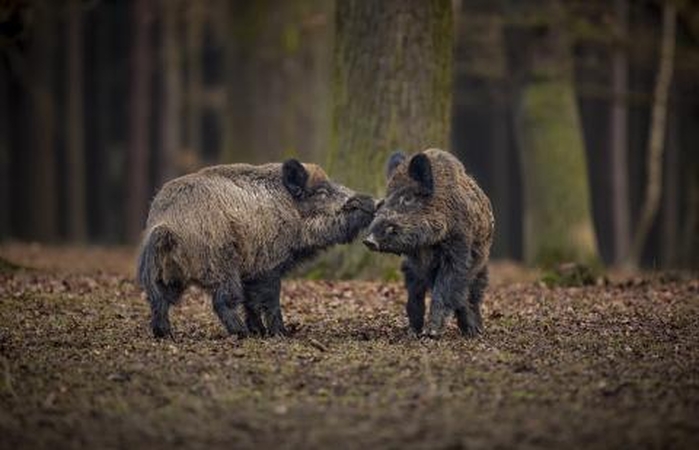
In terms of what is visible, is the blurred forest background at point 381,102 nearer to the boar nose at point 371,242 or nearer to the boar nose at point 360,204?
the boar nose at point 360,204

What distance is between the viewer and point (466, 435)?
717 cm

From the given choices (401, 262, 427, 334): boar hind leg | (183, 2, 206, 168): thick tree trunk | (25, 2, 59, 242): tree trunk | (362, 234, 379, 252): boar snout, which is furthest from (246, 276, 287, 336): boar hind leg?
(183, 2, 206, 168): thick tree trunk

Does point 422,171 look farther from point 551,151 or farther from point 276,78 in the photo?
point 276,78

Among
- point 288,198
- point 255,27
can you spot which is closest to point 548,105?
point 255,27

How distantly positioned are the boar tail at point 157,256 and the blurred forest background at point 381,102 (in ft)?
16.1

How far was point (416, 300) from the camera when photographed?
11258 millimetres

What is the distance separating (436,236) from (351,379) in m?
→ 2.58

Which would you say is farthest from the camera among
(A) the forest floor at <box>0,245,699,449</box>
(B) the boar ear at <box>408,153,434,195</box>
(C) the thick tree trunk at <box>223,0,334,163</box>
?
(C) the thick tree trunk at <box>223,0,334,163</box>

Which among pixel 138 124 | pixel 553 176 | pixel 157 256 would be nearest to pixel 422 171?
pixel 157 256

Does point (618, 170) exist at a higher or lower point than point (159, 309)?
lower

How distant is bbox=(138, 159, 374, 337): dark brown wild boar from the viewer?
1063 cm

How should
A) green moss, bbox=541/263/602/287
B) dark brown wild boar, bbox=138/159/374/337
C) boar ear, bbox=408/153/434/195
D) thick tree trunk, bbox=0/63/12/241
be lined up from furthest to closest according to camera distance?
1. thick tree trunk, bbox=0/63/12/241
2. green moss, bbox=541/263/602/287
3. boar ear, bbox=408/153/434/195
4. dark brown wild boar, bbox=138/159/374/337

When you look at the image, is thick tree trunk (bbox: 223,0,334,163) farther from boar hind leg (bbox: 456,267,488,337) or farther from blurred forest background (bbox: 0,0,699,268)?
boar hind leg (bbox: 456,267,488,337)

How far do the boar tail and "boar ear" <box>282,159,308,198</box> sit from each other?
1.62 meters
